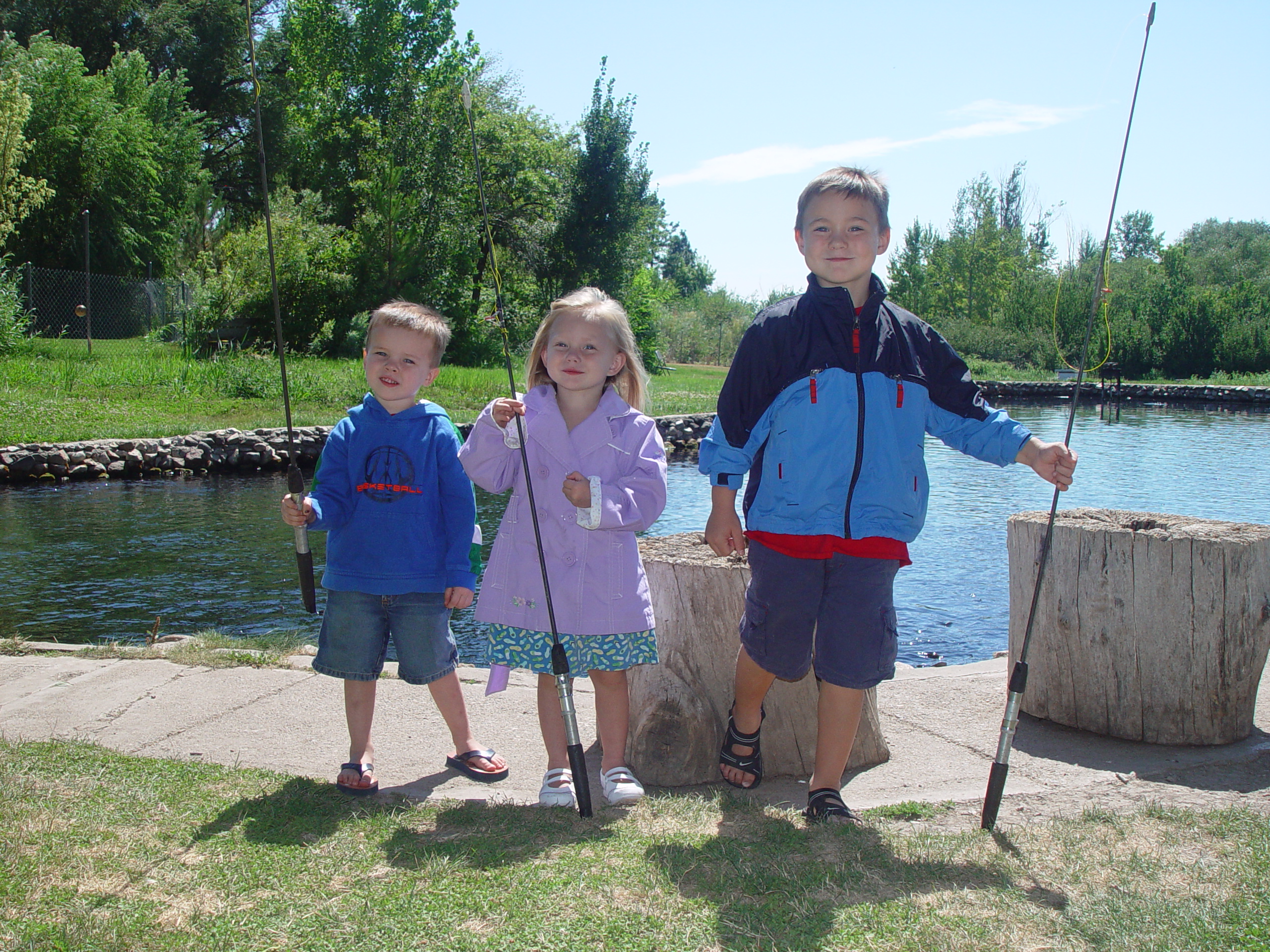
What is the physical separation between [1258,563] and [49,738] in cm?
418

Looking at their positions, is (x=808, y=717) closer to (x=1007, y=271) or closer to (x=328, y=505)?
(x=328, y=505)

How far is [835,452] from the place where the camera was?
2838 millimetres

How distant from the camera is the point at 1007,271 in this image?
56031 millimetres

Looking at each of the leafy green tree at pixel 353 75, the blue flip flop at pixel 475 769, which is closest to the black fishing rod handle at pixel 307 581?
the blue flip flop at pixel 475 769

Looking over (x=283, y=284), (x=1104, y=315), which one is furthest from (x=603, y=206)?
(x=1104, y=315)

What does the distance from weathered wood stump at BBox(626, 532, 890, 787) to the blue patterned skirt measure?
0.27 m

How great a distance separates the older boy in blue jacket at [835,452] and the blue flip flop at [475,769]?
3.04 feet

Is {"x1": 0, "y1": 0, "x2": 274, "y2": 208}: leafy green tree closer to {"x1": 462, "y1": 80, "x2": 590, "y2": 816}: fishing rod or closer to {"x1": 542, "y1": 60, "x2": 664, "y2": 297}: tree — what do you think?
{"x1": 542, "y1": 60, "x2": 664, "y2": 297}: tree

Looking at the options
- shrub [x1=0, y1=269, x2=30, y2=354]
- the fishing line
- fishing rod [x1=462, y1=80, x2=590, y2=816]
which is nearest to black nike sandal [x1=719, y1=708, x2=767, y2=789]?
fishing rod [x1=462, y1=80, x2=590, y2=816]

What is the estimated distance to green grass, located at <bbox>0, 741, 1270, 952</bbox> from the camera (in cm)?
209

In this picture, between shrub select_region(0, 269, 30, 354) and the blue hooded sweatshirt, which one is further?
shrub select_region(0, 269, 30, 354)

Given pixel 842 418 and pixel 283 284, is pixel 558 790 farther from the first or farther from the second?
pixel 283 284

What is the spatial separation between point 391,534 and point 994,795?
189 centimetres

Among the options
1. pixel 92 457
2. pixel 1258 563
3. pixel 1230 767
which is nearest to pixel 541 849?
pixel 1230 767
